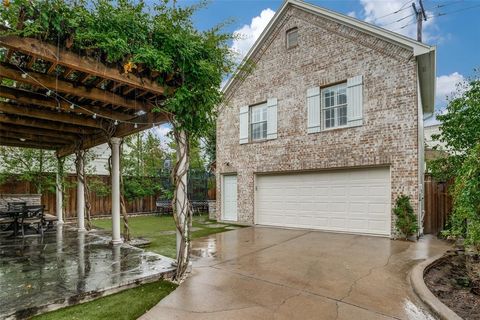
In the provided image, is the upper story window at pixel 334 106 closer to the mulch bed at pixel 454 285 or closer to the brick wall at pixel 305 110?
the brick wall at pixel 305 110

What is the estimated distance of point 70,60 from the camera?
3.51 meters

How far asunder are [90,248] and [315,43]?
887 centimetres

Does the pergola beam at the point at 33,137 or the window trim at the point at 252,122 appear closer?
the pergola beam at the point at 33,137

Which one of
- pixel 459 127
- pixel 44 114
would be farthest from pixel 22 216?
pixel 459 127

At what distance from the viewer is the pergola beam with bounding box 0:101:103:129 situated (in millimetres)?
5449

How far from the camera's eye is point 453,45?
1248 cm

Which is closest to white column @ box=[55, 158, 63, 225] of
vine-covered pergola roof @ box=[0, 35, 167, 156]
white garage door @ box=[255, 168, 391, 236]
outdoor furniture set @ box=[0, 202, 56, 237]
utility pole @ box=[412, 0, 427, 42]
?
vine-covered pergola roof @ box=[0, 35, 167, 156]

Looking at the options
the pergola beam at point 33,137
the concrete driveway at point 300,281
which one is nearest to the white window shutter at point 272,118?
the concrete driveway at point 300,281

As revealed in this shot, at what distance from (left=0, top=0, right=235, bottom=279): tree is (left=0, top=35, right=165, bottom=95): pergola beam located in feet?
0.23

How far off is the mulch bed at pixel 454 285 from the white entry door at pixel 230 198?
7334 mm

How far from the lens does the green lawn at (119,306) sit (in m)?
3.27

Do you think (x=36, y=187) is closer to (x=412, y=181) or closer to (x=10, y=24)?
(x=10, y=24)

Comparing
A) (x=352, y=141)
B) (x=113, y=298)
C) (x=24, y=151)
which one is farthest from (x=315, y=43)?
(x=24, y=151)

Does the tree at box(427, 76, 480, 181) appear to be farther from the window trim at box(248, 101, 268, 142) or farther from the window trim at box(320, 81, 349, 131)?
the window trim at box(248, 101, 268, 142)
